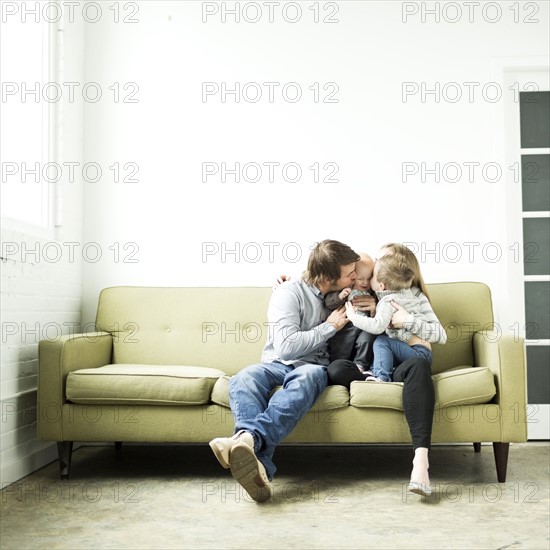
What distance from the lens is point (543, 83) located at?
3.86 m

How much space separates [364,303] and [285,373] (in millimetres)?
481

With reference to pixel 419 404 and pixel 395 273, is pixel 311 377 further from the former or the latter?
pixel 395 273

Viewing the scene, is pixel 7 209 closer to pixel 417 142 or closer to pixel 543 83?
pixel 417 142

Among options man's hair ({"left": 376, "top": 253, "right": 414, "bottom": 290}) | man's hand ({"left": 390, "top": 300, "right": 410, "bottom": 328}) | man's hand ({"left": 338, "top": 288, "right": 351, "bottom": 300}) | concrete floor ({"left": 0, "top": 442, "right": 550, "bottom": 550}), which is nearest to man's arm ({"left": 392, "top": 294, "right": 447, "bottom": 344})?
man's hand ({"left": 390, "top": 300, "right": 410, "bottom": 328})

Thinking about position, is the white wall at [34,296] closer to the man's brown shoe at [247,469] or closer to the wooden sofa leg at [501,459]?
the man's brown shoe at [247,469]

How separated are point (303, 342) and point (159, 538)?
105 centimetres

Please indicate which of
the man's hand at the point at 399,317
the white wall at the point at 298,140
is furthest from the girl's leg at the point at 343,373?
the white wall at the point at 298,140

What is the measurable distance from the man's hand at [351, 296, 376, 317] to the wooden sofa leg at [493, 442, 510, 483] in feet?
2.51

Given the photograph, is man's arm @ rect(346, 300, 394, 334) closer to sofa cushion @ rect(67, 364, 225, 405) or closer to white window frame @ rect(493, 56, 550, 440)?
sofa cushion @ rect(67, 364, 225, 405)

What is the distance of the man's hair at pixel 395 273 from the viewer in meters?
3.06

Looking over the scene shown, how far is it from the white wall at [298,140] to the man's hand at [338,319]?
0.81 m

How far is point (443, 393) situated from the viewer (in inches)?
109

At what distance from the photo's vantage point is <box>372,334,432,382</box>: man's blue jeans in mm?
2887

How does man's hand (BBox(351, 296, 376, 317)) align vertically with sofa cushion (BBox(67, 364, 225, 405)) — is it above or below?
above
